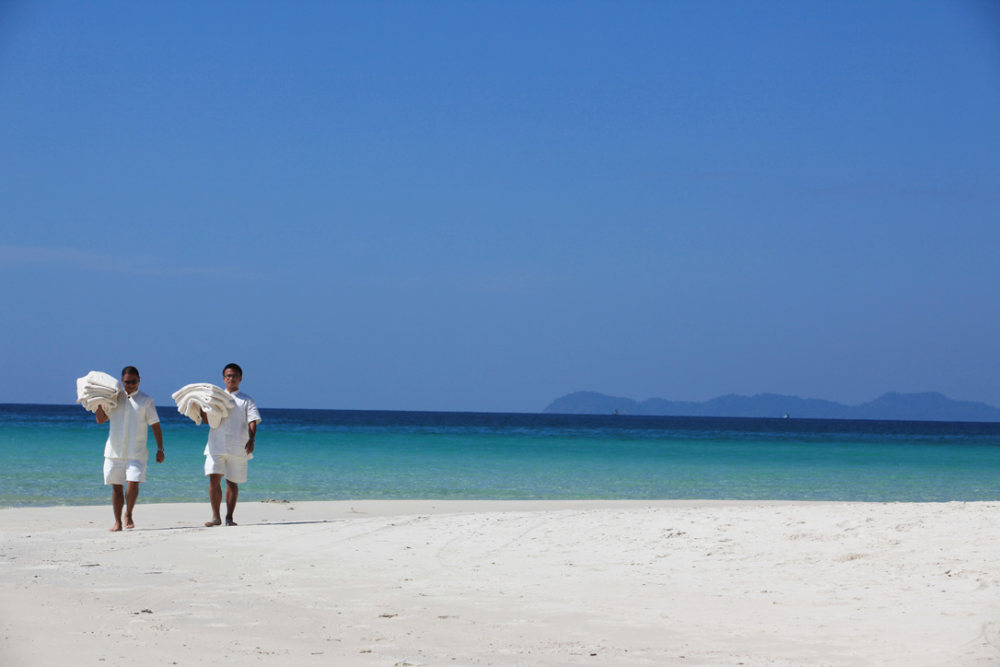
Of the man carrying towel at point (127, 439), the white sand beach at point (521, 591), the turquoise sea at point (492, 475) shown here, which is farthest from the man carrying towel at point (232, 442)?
the turquoise sea at point (492, 475)

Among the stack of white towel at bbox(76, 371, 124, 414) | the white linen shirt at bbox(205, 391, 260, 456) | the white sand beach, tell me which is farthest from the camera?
the white linen shirt at bbox(205, 391, 260, 456)

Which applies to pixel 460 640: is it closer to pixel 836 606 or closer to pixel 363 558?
pixel 836 606

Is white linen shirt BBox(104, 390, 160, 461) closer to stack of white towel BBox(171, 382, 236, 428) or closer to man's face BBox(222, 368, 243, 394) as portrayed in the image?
stack of white towel BBox(171, 382, 236, 428)

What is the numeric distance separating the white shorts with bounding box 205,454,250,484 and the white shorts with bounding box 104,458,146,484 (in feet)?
2.15

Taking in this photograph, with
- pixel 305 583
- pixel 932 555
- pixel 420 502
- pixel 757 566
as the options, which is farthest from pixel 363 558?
pixel 420 502

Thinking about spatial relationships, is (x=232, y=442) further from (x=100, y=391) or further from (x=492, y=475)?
(x=492, y=475)

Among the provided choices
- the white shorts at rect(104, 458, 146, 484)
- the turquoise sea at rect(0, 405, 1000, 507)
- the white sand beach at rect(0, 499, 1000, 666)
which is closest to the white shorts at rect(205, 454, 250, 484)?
the white sand beach at rect(0, 499, 1000, 666)

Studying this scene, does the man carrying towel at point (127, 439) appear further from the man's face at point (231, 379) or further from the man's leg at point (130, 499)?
the man's face at point (231, 379)

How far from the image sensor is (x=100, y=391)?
9367mm

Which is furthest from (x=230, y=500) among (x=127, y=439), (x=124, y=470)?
(x=127, y=439)

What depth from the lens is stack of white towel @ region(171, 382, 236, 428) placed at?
31.6ft

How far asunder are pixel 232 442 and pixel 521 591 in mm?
4541

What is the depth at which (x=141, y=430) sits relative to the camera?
31.1 feet

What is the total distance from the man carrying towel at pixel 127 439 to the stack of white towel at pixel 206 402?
357 millimetres
